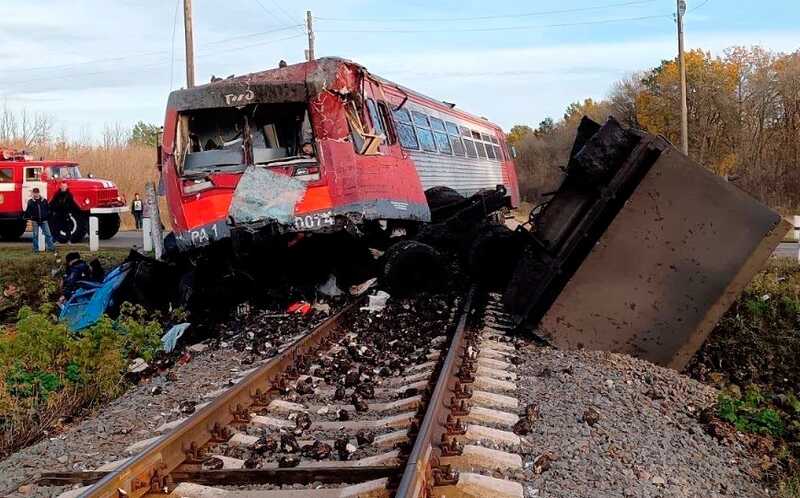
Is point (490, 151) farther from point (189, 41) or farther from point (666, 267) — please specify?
point (666, 267)

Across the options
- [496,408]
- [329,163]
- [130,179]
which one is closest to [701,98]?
[130,179]

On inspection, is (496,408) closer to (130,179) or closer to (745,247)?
(745,247)

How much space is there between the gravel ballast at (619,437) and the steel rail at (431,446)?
16.3 inches

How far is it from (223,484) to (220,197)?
6031 mm

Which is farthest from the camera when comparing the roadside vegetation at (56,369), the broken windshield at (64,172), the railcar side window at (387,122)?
the broken windshield at (64,172)

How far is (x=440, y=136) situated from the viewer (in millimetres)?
16188

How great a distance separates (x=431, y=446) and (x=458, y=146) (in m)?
14.1

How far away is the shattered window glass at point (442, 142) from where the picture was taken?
621 inches

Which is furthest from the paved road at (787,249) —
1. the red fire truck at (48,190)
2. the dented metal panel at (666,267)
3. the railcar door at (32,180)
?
the railcar door at (32,180)

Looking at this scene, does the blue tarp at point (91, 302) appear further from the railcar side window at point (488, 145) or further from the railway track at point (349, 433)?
the railcar side window at point (488, 145)

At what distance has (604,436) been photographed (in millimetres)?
4945

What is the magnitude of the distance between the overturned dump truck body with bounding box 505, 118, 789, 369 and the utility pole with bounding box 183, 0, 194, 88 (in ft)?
57.8

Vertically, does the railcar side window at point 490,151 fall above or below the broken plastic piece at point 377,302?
above

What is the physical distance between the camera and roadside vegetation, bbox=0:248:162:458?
6.82m
